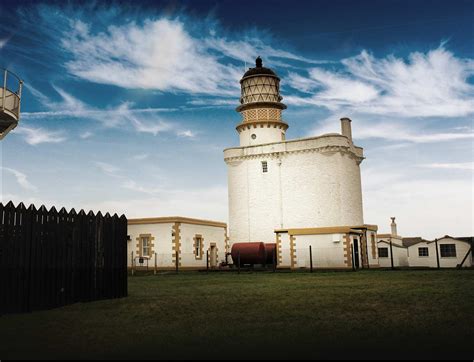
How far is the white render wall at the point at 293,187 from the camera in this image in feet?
123

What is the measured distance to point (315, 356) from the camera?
5.12m

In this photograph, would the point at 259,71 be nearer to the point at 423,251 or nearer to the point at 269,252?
the point at 269,252

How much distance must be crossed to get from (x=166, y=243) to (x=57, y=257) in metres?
24.3

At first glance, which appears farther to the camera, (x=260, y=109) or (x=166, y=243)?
(x=260, y=109)

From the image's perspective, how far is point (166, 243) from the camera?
34688mm

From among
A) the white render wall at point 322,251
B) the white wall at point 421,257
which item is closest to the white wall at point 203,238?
the white render wall at point 322,251

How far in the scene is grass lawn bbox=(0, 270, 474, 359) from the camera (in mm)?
5441

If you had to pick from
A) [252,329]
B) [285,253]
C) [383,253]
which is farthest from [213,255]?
[252,329]

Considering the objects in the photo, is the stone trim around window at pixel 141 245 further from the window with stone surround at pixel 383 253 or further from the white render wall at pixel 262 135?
the window with stone surround at pixel 383 253

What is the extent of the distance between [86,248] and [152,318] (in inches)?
159

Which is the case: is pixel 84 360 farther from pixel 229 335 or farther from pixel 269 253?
pixel 269 253

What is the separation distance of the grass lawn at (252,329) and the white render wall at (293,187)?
2664 centimetres

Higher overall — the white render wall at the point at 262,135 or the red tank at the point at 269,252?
the white render wall at the point at 262,135

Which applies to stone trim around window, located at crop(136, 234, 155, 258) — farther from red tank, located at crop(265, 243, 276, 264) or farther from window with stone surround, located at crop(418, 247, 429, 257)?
window with stone surround, located at crop(418, 247, 429, 257)
